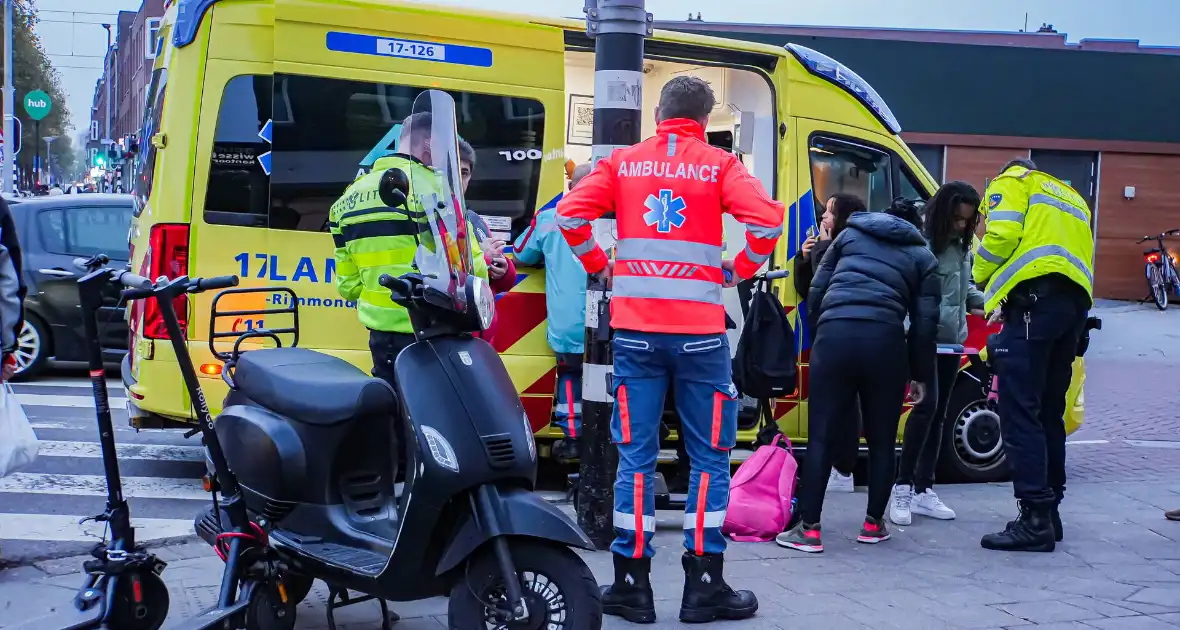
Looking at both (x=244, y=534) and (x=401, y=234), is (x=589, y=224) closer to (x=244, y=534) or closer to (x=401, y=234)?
(x=401, y=234)

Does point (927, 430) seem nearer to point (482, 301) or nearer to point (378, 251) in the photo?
point (378, 251)

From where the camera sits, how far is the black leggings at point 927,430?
6539 millimetres

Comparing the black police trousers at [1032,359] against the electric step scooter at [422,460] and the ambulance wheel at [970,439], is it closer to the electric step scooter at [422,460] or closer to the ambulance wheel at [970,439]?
the ambulance wheel at [970,439]

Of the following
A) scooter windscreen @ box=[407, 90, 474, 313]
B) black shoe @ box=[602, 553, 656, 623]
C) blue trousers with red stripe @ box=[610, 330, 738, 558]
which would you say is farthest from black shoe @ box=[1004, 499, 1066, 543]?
scooter windscreen @ box=[407, 90, 474, 313]

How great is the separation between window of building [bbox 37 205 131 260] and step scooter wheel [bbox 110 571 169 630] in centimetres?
720

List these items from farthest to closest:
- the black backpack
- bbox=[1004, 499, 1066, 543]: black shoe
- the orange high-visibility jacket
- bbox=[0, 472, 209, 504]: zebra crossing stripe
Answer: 1. bbox=[0, 472, 209, 504]: zebra crossing stripe
2. the black backpack
3. bbox=[1004, 499, 1066, 543]: black shoe
4. the orange high-visibility jacket

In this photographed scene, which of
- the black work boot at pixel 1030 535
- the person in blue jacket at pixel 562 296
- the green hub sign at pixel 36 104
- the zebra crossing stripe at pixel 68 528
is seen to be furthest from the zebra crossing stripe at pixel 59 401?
the green hub sign at pixel 36 104

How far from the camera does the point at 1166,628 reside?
4766 millimetres

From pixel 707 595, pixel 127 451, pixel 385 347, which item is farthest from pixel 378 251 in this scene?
pixel 127 451

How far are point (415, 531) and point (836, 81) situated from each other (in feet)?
15.4

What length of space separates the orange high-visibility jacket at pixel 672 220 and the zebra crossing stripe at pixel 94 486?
333 centimetres

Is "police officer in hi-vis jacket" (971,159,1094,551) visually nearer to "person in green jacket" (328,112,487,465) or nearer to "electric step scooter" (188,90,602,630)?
"person in green jacket" (328,112,487,465)

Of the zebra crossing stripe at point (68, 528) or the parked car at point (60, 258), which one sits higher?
the parked car at point (60, 258)

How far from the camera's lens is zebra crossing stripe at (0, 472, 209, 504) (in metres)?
6.82
